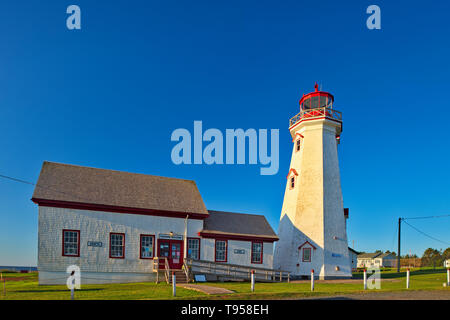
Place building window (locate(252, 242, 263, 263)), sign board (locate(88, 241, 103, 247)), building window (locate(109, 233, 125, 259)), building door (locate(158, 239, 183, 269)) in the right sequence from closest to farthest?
sign board (locate(88, 241, 103, 247)) → building window (locate(109, 233, 125, 259)) → building door (locate(158, 239, 183, 269)) → building window (locate(252, 242, 263, 263))

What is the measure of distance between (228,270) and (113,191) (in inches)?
373

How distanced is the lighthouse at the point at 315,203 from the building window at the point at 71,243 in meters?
16.5

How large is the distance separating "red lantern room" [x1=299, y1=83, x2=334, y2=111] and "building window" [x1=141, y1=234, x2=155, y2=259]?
58.0 feet

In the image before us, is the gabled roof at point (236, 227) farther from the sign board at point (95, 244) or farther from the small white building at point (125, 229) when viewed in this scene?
the sign board at point (95, 244)

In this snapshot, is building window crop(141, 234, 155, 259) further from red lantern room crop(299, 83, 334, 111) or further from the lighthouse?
red lantern room crop(299, 83, 334, 111)

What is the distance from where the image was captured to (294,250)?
91.7 ft

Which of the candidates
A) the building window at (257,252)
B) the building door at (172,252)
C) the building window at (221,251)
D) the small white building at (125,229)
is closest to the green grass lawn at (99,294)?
the small white building at (125,229)

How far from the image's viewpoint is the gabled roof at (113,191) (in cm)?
2033

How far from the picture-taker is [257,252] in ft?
84.2

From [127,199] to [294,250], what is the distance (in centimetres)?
1431

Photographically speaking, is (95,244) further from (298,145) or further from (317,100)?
(317,100)

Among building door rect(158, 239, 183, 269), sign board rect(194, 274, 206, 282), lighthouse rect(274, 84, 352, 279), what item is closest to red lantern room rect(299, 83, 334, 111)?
lighthouse rect(274, 84, 352, 279)

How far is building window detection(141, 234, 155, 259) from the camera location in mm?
21953

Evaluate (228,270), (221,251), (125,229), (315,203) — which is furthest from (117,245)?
(315,203)
